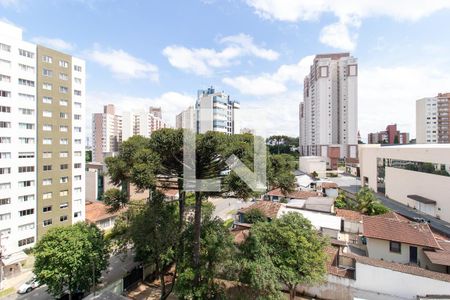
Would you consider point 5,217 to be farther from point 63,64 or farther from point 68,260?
point 63,64

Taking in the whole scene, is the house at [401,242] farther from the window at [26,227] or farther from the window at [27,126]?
the window at [27,126]

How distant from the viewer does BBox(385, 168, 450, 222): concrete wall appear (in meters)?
18.2

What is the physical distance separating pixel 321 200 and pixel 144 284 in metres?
15.2

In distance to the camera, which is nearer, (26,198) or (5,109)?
(5,109)

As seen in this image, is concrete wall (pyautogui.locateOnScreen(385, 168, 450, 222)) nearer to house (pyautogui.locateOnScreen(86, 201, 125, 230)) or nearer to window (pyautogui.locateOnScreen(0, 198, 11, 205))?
house (pyautogui.locateOnScreen(86, 201, 125, 230))

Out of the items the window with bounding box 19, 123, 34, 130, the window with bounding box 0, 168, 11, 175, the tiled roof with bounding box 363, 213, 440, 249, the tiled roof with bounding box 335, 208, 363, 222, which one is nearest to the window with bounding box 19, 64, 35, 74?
the window with bounding box 19, 123, 34, 130

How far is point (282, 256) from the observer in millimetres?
8484

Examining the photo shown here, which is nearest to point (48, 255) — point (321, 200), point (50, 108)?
point (50, 108)

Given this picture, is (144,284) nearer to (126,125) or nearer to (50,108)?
(50,108)

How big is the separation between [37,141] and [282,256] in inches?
745

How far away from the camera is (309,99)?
59.4 m

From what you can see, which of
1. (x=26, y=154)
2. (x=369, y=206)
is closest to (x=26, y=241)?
(x=26, y=154)

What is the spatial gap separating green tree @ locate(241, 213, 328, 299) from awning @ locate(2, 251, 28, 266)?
15.2m

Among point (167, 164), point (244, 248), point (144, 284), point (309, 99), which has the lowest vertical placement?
point (144, 284)
